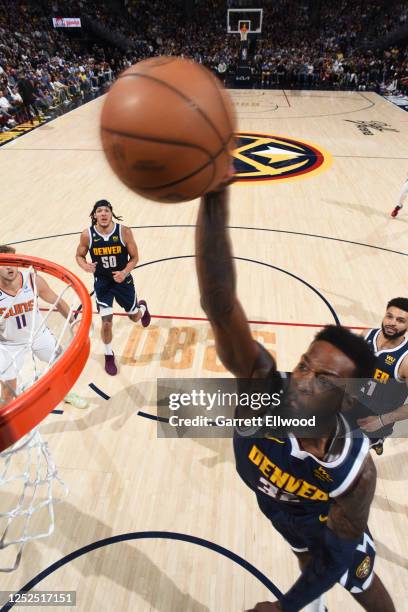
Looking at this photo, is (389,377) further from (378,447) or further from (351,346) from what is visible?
(351,346)

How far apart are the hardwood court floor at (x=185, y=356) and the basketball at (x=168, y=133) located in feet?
0.35

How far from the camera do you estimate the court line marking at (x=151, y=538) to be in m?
2.43

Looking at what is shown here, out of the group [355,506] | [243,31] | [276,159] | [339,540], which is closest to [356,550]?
[339,540]

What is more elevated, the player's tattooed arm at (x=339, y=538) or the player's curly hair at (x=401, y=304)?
the player's curly hair at (x=401, y=304)

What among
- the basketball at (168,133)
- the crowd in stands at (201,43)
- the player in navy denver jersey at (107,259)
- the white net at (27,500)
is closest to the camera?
the basketball at (168,133)

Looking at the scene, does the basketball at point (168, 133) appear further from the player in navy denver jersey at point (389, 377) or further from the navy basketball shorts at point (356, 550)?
the player in navy denver jersey at point (389, 377)

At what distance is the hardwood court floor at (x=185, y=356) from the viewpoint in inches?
98.5

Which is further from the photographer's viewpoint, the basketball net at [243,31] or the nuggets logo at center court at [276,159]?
the basketball net at [243,31]

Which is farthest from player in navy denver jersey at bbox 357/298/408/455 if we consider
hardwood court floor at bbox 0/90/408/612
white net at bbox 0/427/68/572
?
white net at bbox 0/427/68/572

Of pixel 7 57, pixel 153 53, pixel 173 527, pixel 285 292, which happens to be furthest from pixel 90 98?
pixel 173 527

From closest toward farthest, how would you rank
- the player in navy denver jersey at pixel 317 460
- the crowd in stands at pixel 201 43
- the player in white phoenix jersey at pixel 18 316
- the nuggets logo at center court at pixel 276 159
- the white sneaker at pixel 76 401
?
1. the player in navy denver jersey at pixel 317 460
2. the player in white phoenix jersey at pixel 18 316
3. the white sneaker at pixel 76 401
4. the nuggets logo at center court at pixel 276 159
5. the crowd in stands at pixel 201 43

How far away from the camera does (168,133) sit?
3.60 ft

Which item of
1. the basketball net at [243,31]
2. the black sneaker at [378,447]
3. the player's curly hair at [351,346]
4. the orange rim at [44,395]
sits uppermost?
the basketball net at [243,31]

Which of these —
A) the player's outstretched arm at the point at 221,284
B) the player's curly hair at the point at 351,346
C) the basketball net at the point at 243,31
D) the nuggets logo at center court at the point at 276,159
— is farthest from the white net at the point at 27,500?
the basketball net at the point at 243,31
